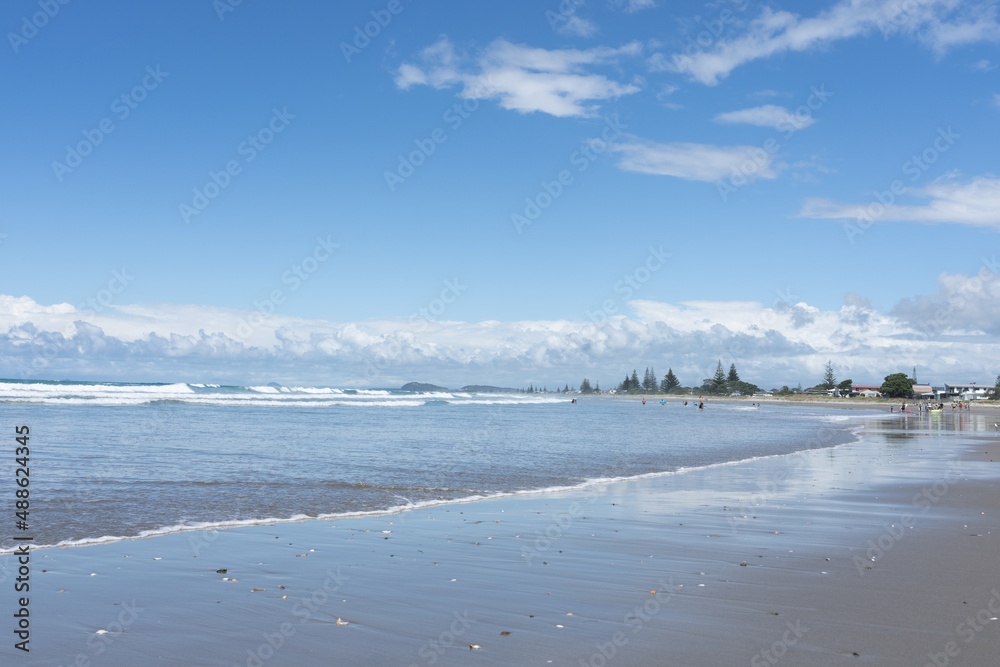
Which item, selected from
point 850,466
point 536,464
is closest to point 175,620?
point 536,464

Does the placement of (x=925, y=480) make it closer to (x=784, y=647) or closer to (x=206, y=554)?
(x=784, y=647)

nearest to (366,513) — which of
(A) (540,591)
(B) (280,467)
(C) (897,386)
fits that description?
(A) (540,591)

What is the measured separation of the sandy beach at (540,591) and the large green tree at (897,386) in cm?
14854

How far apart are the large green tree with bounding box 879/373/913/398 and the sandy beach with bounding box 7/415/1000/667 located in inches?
5848

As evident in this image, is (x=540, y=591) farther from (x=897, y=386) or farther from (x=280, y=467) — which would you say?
(x=897, y=386)

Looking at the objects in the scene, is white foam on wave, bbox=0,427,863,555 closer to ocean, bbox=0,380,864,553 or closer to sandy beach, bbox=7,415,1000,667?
ocean, bbox=0,380,864,553

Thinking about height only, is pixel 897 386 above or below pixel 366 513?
above

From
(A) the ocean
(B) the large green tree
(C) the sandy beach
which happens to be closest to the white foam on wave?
(A) the ocean

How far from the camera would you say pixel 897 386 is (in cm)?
14100

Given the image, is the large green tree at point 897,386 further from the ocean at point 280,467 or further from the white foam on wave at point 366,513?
the white foam on wave at point 366,513

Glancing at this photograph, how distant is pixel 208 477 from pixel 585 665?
12402mm

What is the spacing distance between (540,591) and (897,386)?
159 meters

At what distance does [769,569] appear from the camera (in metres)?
7.81

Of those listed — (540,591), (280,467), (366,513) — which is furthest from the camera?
(280,467)
